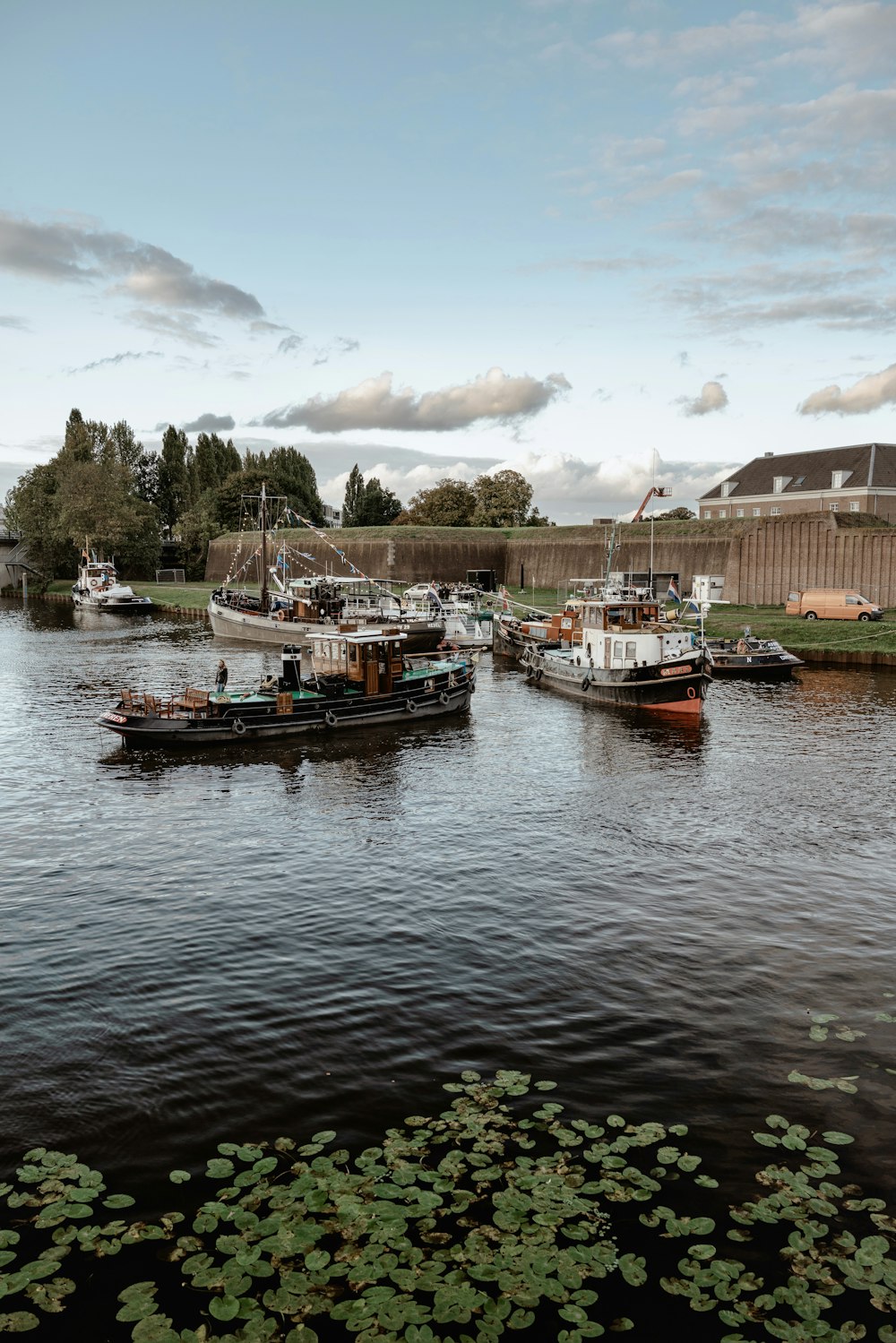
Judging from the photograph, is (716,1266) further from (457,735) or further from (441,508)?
(441,508)

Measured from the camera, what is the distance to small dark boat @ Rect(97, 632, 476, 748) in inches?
1187

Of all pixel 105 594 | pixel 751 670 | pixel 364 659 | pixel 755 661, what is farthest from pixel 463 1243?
pixel 105 594

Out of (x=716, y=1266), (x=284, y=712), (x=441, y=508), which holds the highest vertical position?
(x=441, y=508)

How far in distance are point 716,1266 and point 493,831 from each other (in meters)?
13.5

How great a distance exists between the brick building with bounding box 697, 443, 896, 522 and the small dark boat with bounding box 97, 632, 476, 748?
55.7 metres

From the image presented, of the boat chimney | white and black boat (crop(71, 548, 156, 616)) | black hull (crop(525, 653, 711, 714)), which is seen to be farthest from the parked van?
white and black boat (crop(71, 548, 156, 616))

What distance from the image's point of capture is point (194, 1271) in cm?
770

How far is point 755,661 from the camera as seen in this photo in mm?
45781

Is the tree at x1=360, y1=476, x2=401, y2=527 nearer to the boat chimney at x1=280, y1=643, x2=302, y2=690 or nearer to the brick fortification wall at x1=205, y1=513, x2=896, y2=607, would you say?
the brick fortification wall at x1=205, y1=513, x2=896, y2=607

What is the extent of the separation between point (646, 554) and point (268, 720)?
61.9 meters

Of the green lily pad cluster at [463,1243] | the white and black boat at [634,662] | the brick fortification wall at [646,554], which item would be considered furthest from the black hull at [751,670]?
the green lily pad cluster at [463,1243]

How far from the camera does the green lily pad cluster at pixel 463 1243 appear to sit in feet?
23.9

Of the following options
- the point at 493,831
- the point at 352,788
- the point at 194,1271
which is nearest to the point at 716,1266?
the point at 194,1271

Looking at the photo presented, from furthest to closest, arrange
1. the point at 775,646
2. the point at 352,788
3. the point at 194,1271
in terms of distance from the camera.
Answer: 1. the point at 775,646
2. the point at 352,788
3. the point at 194,1271
